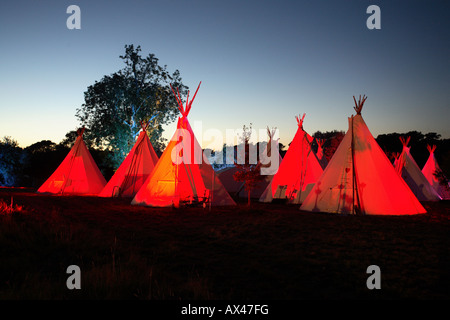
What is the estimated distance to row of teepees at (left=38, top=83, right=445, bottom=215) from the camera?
10906 mm

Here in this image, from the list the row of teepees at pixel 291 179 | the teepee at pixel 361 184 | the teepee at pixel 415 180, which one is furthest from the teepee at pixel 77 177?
the teepee at pixel 415 180

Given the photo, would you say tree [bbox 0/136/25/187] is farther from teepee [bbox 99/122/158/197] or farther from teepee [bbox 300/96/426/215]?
teepee [bbox 300/96/426/215]

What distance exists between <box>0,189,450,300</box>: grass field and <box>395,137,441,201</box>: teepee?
38.7 feet

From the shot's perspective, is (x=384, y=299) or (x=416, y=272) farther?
(x=416, y=272)

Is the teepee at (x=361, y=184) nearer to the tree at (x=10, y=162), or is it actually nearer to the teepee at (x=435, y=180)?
the teepee at (x=435, y=180)

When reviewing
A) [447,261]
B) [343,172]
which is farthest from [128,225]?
[343,172]

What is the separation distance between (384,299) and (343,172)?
8.30m

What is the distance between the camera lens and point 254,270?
15.0ft

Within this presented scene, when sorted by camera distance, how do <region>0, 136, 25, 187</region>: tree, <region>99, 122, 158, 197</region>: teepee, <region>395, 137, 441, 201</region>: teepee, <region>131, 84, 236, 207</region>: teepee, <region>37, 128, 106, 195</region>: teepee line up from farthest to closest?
<region>0, 136, 25, 187</region>: tree → <region>395, 137, 441, 201</region>: teepee → <region>37, 128, 106, 195</region>: teepee → <region>99, 122, 158, 197</region>: teepee → <region>131, 84, 236, 207</region>: teepee

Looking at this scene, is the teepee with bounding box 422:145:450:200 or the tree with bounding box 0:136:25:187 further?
the tree with bounding box 0:136:25:187

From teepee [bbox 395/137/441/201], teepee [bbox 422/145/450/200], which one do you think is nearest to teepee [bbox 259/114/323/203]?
teepee [bbox 395/137/441/201]
